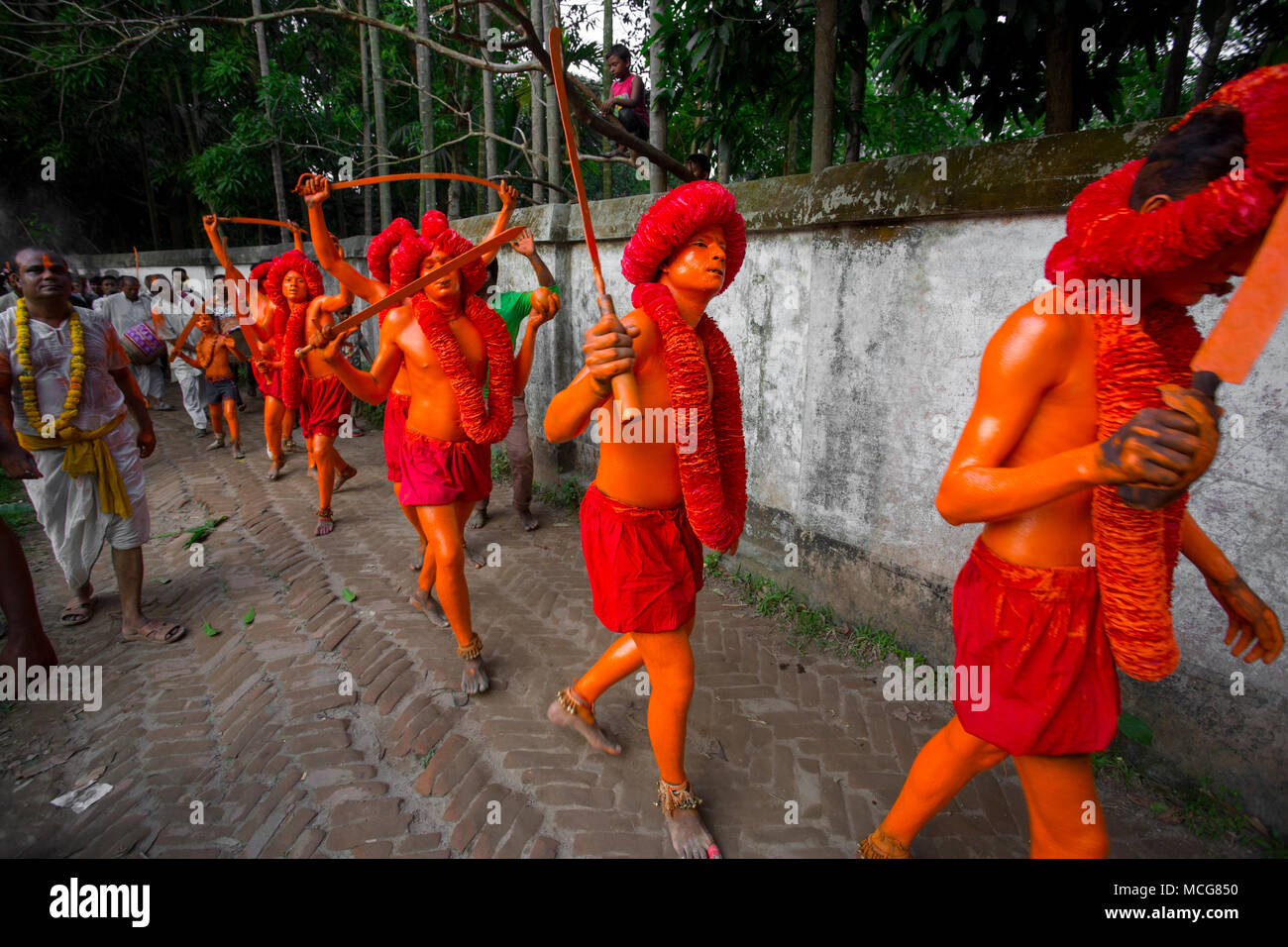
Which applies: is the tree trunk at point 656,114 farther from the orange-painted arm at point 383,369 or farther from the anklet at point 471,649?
the anklet at point 471,649

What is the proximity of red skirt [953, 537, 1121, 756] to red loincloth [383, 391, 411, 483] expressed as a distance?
9.68 ft

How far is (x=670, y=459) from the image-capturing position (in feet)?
7.70

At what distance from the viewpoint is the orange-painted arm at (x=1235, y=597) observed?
1.81m

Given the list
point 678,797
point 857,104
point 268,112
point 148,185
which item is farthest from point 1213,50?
point 148,185

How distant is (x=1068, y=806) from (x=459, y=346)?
9.98ft

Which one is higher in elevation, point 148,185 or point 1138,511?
point 148,185

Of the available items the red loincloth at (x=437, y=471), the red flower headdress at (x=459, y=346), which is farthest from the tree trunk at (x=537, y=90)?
the red loincloth at (x=437, y=471)

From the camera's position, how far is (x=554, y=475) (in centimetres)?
643

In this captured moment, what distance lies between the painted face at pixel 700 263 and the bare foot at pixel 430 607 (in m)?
2.85

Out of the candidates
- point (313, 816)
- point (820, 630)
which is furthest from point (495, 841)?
point (820, 630)

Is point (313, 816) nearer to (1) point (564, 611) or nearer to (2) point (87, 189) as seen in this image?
(1) point (564, 611)

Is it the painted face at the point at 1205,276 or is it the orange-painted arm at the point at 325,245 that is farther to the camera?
the orange-painted arm at the point at 325,245

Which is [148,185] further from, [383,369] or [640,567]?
[640,567]

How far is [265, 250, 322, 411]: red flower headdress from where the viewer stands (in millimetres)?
5992
